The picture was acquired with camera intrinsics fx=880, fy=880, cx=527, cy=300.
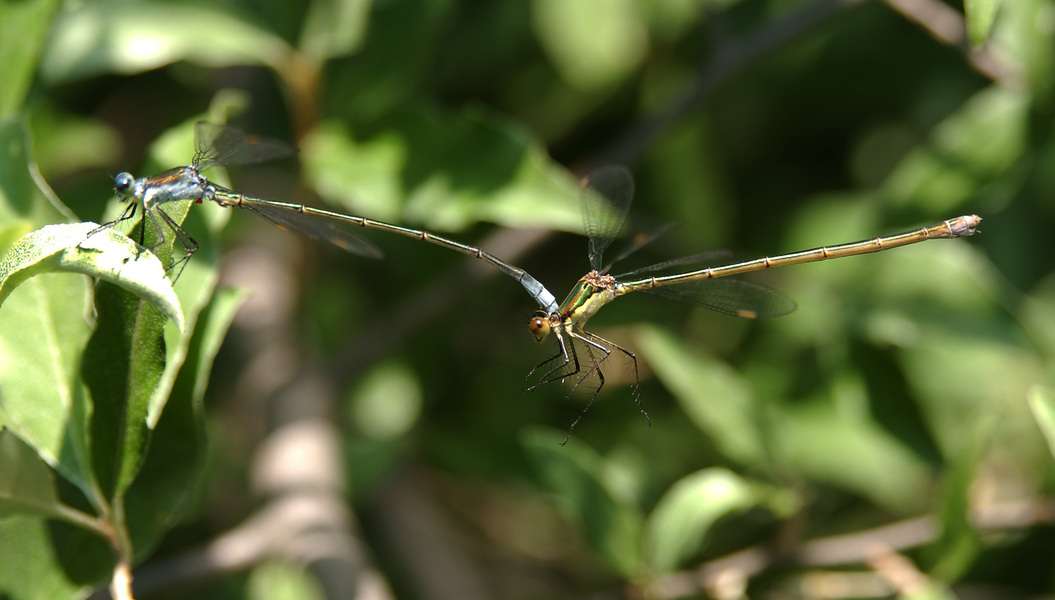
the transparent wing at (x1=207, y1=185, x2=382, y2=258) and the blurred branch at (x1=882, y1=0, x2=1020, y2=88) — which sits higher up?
the blurred branch at (x1=882, y1=0, x2=1020, y2=88)

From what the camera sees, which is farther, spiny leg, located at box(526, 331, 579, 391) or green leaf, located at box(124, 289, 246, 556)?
spiny leg, located at box(526, 331, 579, 391)

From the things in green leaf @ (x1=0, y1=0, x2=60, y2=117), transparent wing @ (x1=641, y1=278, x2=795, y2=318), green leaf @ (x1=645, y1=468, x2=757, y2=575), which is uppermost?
transparent wing @ (x1=641, y1=278, x2=795, y2=318)

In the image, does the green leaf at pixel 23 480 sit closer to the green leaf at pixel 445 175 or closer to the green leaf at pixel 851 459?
the green leaf at pixel 445 175

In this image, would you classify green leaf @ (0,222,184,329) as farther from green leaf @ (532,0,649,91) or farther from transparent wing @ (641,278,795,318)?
green leaf @ (532,0,649,91)

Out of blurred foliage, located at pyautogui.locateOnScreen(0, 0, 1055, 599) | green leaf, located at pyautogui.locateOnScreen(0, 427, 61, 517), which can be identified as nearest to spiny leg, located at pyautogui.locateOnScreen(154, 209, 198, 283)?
blurred foliage, located at pyautogui.locateOnScreen(0, 0, 1055, 599)

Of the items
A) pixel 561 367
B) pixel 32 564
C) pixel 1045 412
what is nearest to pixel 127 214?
pixel 32 564

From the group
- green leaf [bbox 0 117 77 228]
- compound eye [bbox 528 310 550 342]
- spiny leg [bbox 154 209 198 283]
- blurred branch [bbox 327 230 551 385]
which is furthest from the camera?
blurred branch [bbox 327 230 551 385]

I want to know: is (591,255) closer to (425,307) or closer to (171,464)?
(425,307)

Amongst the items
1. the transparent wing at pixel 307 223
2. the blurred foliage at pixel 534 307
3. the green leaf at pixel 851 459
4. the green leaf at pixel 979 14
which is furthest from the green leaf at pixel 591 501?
the green leaf at pixel 979 14
